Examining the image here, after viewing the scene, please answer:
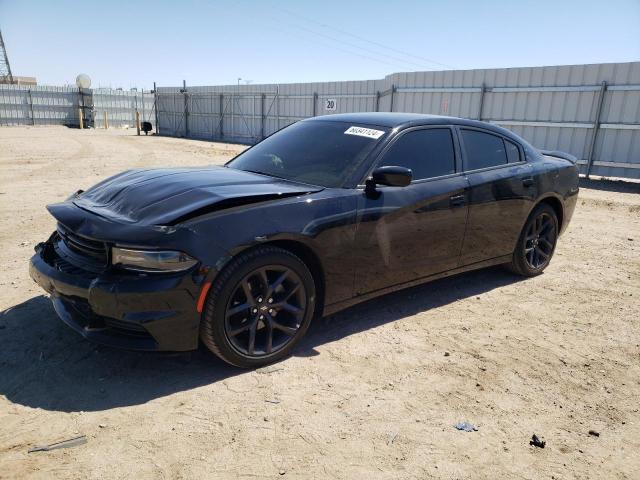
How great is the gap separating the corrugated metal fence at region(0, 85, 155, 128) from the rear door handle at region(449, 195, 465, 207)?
3911 centimetres

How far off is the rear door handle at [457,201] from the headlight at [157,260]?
88.7 inches

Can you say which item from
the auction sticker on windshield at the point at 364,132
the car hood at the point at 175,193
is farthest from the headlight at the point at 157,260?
the auction sticker on windshield at the point at 364,132

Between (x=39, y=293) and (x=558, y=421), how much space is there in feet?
13.2

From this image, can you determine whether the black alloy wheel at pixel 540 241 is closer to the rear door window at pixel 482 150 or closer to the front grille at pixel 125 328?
the rear door window at pixel 482 150

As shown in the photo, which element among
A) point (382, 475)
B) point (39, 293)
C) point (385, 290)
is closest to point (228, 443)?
point (382, 475)

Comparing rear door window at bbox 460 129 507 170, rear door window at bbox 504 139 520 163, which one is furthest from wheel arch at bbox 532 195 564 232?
rear door window at bbox 460 129 507 170

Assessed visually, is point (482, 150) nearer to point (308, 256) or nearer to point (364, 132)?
point (364, 132)

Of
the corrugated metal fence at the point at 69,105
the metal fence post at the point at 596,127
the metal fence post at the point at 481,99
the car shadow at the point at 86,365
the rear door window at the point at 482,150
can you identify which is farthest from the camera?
the corrugated metal fence at the point at 69,105

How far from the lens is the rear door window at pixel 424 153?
384cm

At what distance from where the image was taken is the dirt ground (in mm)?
2354

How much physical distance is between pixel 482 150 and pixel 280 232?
8.11 ft

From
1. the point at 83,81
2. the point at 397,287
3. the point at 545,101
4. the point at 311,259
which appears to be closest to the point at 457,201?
the point at 397,287

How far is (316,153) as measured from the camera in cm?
394

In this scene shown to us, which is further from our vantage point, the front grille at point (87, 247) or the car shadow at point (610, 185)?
the car shadow at point (610, 185)
